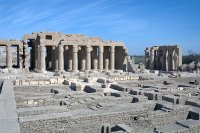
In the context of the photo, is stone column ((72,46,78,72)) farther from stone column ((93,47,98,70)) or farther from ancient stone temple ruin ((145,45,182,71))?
ancient stone temple ruin ((145,45,182,71))

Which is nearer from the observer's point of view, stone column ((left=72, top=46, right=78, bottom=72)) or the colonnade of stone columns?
the colonnade of stone columns

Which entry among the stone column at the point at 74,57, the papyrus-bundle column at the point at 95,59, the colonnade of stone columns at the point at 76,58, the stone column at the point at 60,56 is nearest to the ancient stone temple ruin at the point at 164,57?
the colonnade of stone columns at the point at 76,58

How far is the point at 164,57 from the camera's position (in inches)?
1772

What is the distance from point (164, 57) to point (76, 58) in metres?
16.9

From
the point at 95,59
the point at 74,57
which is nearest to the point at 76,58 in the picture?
the point at 74,57

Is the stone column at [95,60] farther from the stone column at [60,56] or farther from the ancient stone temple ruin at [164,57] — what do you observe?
the ancient stone temple ruin at [164,57]

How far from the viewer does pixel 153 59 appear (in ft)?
151

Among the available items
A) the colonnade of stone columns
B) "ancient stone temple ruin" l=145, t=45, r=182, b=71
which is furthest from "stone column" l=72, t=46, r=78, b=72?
"ancient stone temple ruin" l=145, t=45, r=182, b=71

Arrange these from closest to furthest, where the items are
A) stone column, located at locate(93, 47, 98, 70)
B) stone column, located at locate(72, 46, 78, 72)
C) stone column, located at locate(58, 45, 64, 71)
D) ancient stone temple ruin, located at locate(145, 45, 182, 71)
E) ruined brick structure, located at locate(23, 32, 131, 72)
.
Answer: stone column, located at locate(58, 45, 64, 71) → ruined brick structure, located at locate(23, 32, 131, 72) → stone column, located at locate(72, 46, 78, 72) → stone column, located at locate(93, 47, 98, 70) → ancient stone temple ruin, located at locate(145, 45, 182, 71)

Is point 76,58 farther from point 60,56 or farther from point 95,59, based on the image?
point 95,59

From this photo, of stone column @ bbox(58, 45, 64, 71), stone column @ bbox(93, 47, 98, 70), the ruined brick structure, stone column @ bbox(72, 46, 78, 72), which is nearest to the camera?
stone column @ bbox(58, 45, 64, 71)

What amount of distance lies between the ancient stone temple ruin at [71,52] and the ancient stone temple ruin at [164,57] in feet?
23.6

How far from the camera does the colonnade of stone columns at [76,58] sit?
3531cm

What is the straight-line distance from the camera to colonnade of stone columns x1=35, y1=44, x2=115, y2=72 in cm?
3531
